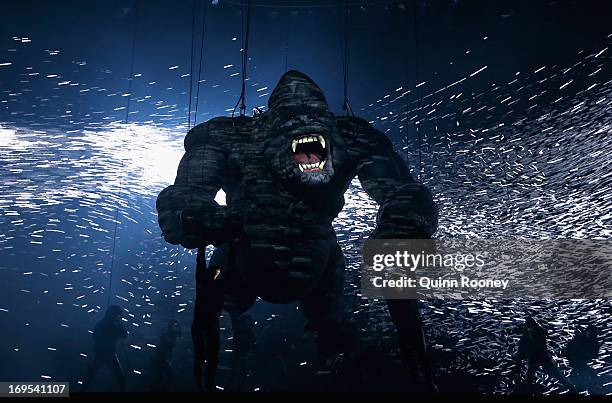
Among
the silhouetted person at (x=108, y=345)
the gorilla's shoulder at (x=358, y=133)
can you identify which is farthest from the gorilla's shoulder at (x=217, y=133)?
the silhouetted person at (x=108, y=345)

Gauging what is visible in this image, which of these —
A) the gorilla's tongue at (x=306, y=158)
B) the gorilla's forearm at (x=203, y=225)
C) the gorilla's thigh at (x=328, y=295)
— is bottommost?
the gorilla's thigh at (x=328, y=295)

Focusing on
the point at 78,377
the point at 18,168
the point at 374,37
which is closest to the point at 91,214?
the point at 18,168

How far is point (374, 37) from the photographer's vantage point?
6105mm

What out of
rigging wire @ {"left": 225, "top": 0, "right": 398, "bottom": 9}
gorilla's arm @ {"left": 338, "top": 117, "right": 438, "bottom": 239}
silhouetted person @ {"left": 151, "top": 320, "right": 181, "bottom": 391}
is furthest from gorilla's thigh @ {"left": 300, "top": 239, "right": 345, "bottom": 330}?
rigging wire @ {"left": 225, "top": 0, "right": 398, "bottom": 9}

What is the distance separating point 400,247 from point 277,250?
0.66m

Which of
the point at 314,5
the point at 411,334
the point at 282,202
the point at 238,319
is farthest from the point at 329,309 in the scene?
the point at 314,5

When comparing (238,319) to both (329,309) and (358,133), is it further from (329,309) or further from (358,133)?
(358,133)

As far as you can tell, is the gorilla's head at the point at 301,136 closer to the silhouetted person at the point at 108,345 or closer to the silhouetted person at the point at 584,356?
the silhouetted person at the point at 108,345

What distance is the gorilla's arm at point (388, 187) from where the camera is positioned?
2.95 meters

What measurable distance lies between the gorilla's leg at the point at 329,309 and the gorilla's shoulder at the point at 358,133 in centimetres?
64

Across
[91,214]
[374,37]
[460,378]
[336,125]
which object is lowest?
[460,378]

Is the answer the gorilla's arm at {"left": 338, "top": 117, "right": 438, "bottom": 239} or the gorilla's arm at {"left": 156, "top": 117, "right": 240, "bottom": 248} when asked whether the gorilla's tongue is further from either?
the gorilla's arm at {"left": 156, "top": 117, "right": 240, "bottom": 248}

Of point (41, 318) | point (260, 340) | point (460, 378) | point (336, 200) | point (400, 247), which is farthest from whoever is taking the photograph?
point (41, 318)

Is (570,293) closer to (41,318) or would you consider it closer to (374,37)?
(374,37)
